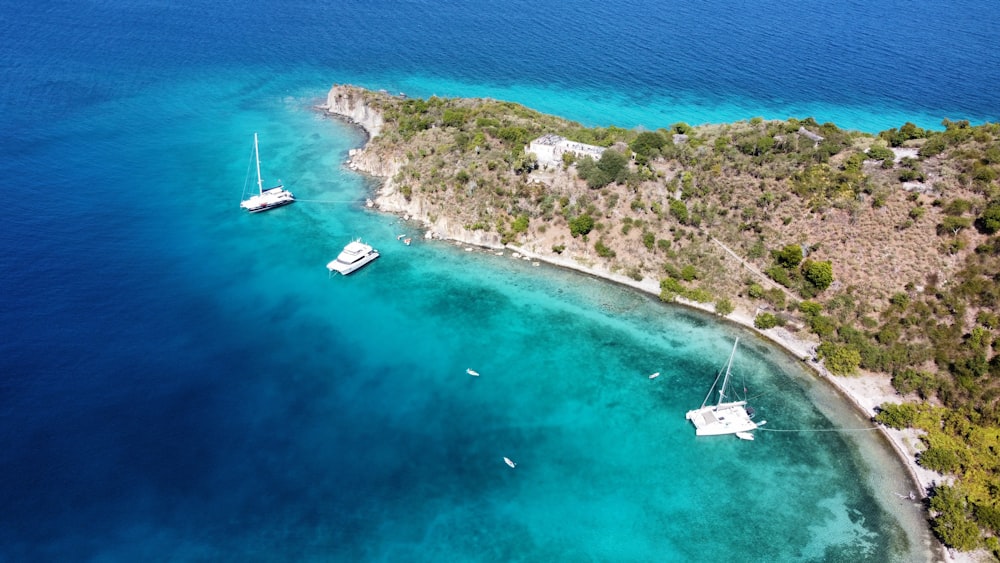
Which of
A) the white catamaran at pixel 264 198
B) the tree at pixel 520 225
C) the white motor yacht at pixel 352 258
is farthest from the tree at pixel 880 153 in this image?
the white catamaran at pixel 264 198

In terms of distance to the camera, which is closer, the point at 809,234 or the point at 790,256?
the point at 790,256

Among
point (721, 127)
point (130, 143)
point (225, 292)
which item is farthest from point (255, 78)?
point (721, 127)

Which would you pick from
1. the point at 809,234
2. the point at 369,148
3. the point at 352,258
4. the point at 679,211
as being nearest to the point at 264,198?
the point at 369,148

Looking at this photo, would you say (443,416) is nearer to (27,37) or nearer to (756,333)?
(756,333)

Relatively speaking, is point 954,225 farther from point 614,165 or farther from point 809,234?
point 614,165

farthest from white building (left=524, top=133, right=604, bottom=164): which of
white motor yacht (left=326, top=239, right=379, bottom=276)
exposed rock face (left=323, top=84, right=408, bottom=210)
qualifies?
white motor yacht (left=326, top=239, right=379, bottom=276)

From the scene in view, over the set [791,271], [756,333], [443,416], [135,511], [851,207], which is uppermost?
[851,207]
